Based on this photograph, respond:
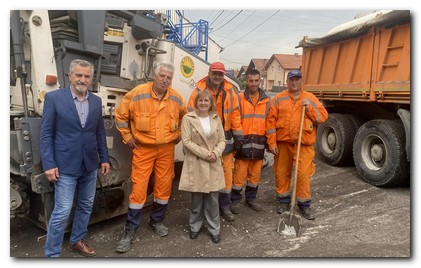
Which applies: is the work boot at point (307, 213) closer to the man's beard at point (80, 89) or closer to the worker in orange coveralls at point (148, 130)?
the worker in orange coveralls at point (148, 130)

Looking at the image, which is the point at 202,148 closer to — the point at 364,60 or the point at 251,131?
the point at 251,131

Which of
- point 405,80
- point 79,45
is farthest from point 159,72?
point 405,80

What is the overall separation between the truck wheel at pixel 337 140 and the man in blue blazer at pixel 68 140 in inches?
167

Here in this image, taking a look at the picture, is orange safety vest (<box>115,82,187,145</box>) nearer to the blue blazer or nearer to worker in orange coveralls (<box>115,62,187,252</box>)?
worker in orange coveralls (<box>115,62,187,252</box>)

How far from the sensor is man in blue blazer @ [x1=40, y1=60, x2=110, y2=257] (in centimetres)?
263

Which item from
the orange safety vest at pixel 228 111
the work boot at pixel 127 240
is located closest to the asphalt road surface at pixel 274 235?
the work boot at pixel 127 240

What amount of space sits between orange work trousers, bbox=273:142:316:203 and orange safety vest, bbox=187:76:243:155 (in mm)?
689

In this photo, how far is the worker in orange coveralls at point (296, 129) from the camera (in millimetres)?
3781

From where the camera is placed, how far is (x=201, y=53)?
35.5 ft

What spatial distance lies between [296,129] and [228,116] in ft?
2.69

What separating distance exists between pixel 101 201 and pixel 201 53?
26.7 feet

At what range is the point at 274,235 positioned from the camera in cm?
349

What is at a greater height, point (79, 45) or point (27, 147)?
point (79, 45)

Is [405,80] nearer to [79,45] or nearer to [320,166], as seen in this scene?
[320,166]
